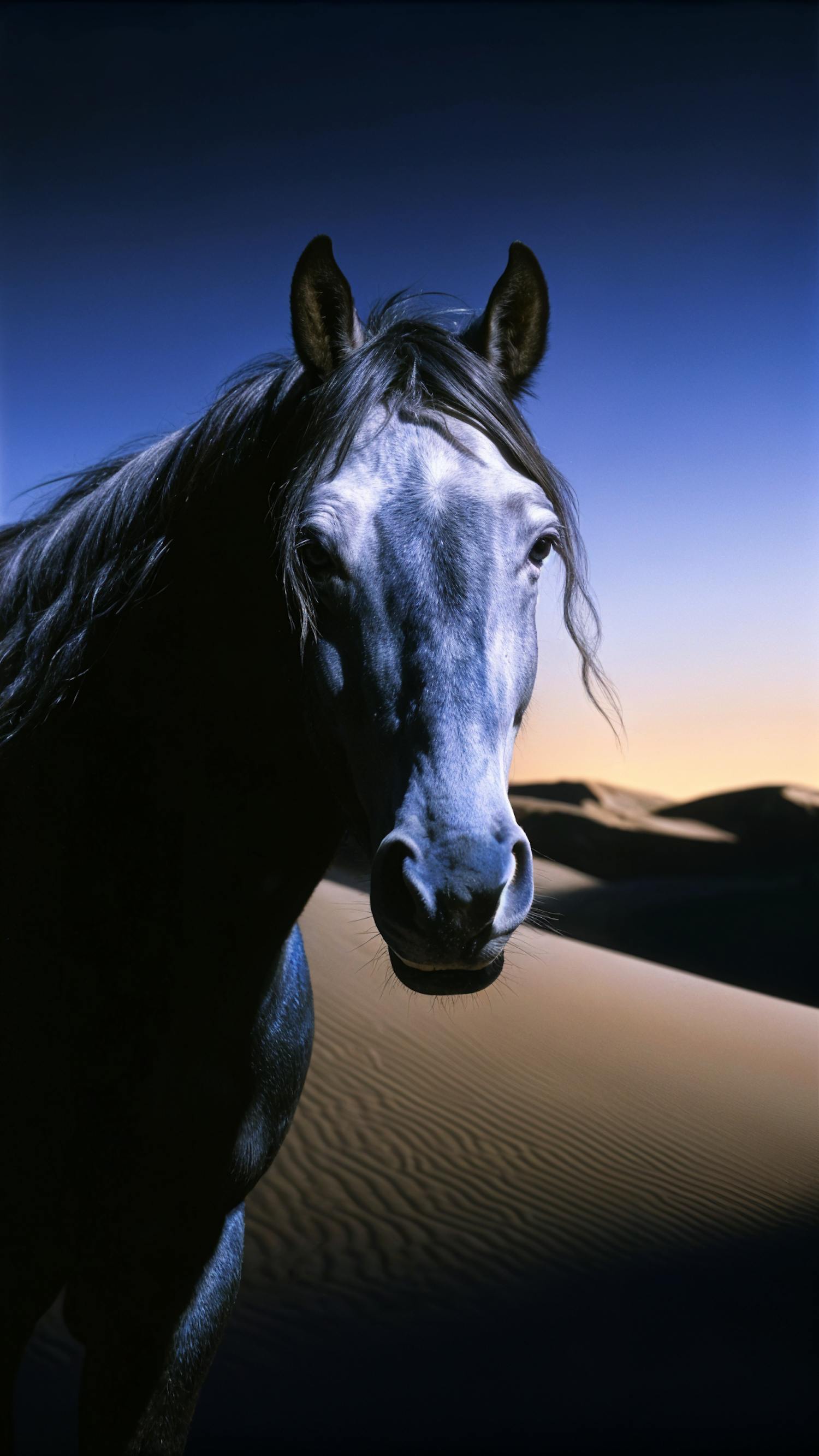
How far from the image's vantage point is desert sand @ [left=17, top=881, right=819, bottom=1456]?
3170 millimetres

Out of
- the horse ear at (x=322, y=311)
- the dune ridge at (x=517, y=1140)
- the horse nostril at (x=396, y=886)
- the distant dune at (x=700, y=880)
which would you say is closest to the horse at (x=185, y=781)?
the horse ear at (x=322, y=311)

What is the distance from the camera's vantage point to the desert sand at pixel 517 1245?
125 inches

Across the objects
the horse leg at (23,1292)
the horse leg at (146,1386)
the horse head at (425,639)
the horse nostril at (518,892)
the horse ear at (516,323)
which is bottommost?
the horse leg at (146,1386)

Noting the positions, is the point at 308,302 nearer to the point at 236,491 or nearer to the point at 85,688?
the point at 236,491

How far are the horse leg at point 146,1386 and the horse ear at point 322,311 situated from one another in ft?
6.46

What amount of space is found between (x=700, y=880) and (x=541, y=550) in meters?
14.6

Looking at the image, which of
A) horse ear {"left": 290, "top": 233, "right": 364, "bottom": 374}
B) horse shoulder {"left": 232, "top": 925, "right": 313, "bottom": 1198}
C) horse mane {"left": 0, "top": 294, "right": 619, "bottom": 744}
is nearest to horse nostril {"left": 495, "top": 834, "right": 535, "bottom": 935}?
horse mane {"left": 0, "top": 294, "right": 619, "bottom": 744}

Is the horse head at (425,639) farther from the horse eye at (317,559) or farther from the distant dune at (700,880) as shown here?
the distant dune at (700,880)

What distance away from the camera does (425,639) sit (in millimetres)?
1062

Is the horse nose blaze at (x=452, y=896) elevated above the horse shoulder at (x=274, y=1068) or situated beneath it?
elevated above

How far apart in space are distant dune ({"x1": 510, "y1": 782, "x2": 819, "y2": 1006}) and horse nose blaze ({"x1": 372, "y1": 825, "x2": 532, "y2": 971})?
9.36 metres

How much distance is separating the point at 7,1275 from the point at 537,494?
72.3 inches

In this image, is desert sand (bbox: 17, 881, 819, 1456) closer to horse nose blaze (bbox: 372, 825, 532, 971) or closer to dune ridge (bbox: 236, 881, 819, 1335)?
dune ridge (bbox: 236, 881, 819, 1335)

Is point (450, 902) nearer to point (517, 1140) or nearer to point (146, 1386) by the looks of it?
point (146, 1386)
